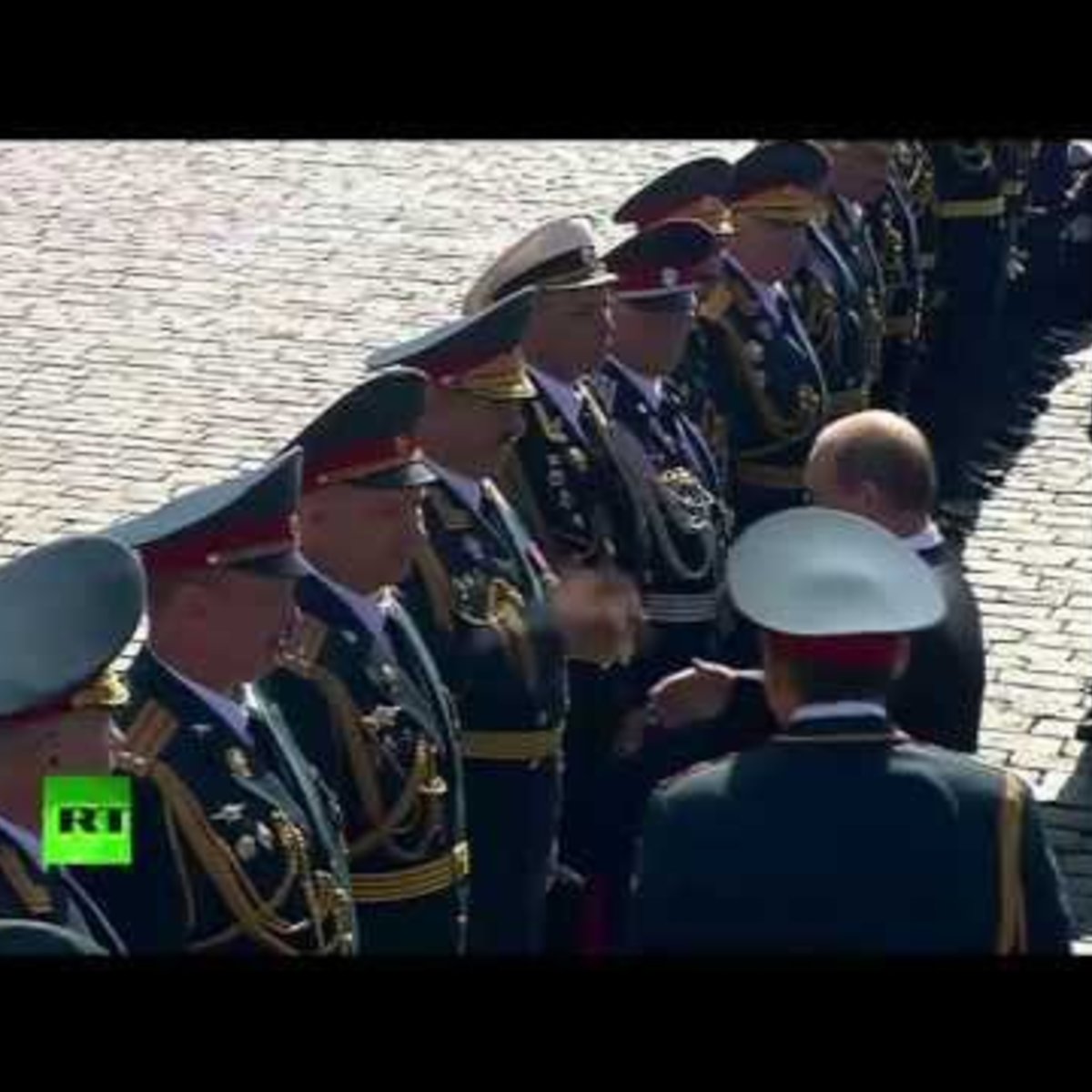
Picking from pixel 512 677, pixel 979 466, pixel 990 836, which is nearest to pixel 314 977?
pixel 990 836

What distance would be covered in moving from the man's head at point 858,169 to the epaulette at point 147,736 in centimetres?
428

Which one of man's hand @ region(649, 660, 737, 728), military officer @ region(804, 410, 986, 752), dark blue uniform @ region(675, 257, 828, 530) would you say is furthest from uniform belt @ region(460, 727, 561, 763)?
dark blue uniform @ region(675, 257, 828, 530)

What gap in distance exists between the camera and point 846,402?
8352 mm

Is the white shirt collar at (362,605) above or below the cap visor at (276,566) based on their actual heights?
below

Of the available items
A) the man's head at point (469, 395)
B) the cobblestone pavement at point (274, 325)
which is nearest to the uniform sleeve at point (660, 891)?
the man's head at point (469, 395)

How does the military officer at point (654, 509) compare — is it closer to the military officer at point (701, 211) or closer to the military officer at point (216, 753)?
the military officer at point (701, 211)

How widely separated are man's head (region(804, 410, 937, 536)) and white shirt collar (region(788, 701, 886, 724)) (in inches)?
55.3

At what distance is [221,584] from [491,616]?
3.92 feet

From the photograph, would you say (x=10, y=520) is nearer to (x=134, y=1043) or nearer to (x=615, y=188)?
(x=615, y=188)

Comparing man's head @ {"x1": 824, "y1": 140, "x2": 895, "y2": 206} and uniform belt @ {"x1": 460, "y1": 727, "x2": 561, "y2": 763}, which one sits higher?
man's head @ {"x1": 824, "y1": 140, "x2": 895, "y2": 206}

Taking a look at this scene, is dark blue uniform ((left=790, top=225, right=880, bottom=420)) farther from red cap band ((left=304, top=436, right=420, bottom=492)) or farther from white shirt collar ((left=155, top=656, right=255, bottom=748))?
white shirt collar ((left=155, top=656, right=255, bottom=748))

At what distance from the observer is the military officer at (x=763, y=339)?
25.3ft

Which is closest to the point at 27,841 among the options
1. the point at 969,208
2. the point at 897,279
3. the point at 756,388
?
the point at 756,388

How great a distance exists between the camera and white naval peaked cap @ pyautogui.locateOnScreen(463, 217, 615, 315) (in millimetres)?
6391
